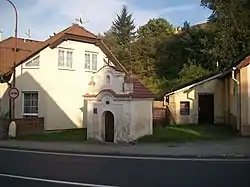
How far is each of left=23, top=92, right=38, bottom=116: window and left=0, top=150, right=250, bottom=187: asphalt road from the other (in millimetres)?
12949

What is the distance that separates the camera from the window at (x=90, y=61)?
33938 mm

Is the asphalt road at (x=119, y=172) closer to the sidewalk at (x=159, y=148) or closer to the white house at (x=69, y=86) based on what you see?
the sidewalk at (x=159, y=148)

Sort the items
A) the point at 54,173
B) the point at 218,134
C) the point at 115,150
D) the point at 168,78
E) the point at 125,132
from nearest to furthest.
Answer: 1. the point at 54,173
2. the point at 115,150
3. the point at 125,132
4. the point at 218,134
5. the point at 168,78

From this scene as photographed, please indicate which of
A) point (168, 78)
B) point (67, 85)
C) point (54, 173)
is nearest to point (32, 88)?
point (67, 85)

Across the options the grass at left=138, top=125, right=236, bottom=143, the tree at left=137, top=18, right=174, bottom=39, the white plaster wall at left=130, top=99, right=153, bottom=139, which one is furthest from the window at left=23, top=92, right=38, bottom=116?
the tree at left=137, top=18, right=174, bottom=39

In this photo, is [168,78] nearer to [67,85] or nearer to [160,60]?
[160,60]

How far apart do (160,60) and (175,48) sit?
241 cm

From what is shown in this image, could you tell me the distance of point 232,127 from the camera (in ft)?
99.8

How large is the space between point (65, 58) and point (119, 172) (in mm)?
19571

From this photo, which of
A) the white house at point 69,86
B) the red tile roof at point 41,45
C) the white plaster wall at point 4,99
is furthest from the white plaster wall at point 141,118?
the white plaster wall at point 4,99

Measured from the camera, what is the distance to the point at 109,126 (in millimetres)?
24719

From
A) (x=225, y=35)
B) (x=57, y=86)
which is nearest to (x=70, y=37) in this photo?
(x=57, y=86)

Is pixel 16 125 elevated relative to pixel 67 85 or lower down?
lower down

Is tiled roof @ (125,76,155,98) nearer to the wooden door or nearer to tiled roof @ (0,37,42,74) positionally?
tiled roof @ (0,37,42,74)
